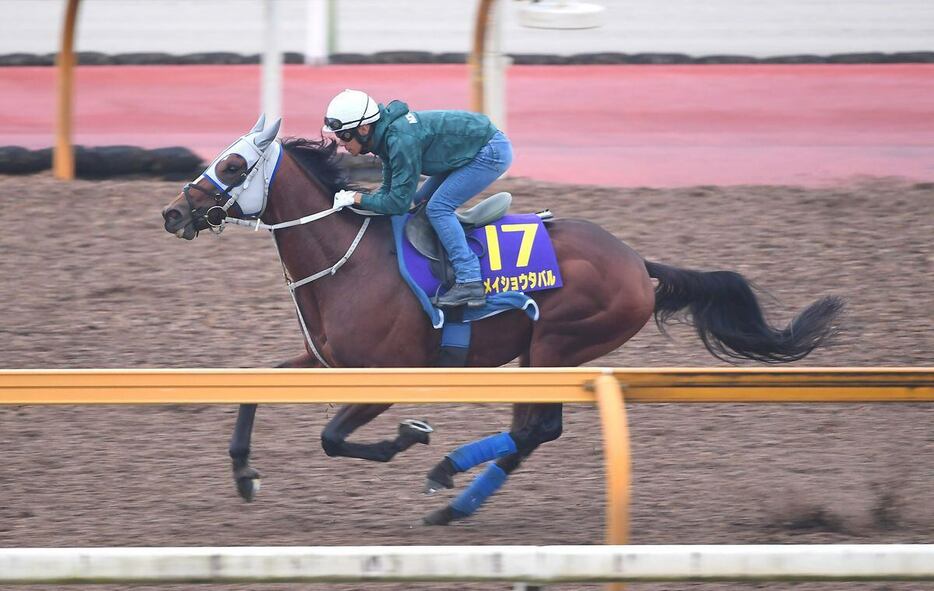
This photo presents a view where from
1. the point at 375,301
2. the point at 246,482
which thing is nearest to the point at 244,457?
the point at 246,482

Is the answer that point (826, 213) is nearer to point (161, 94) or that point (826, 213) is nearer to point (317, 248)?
point (317, 248)

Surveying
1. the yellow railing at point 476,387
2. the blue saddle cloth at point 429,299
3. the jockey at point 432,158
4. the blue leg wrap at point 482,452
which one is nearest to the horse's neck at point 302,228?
the jockey at point 432,158

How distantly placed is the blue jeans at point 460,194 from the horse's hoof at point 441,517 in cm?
99

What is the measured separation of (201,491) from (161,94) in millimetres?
8396

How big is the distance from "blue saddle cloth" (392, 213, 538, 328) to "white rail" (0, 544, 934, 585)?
2.25 m

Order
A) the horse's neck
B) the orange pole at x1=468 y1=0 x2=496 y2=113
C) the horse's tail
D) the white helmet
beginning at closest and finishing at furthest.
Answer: the white helmet < the horse's neck < the horse's tail < the orange pole at x1=468 y1=0 x2=496 y2=113

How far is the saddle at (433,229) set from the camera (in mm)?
5879

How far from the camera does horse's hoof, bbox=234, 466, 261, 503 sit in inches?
229

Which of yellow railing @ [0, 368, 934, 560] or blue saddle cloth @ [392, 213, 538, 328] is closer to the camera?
yellow railing @ [0, 368, 934, 560]

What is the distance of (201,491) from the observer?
603 cm

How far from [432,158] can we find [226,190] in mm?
918

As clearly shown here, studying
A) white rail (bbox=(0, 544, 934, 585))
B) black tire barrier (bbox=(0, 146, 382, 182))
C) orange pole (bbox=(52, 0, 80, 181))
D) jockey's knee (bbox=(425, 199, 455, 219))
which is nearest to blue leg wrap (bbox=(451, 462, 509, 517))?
jockey's knee (bbox=(425, 199, 455, 219))

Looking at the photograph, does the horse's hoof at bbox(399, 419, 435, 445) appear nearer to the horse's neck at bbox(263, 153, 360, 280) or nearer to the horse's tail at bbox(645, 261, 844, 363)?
the horse's neck at bbox(263, 153, 360, 280)

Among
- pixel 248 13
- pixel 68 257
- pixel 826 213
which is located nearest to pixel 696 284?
pixel 826 213
